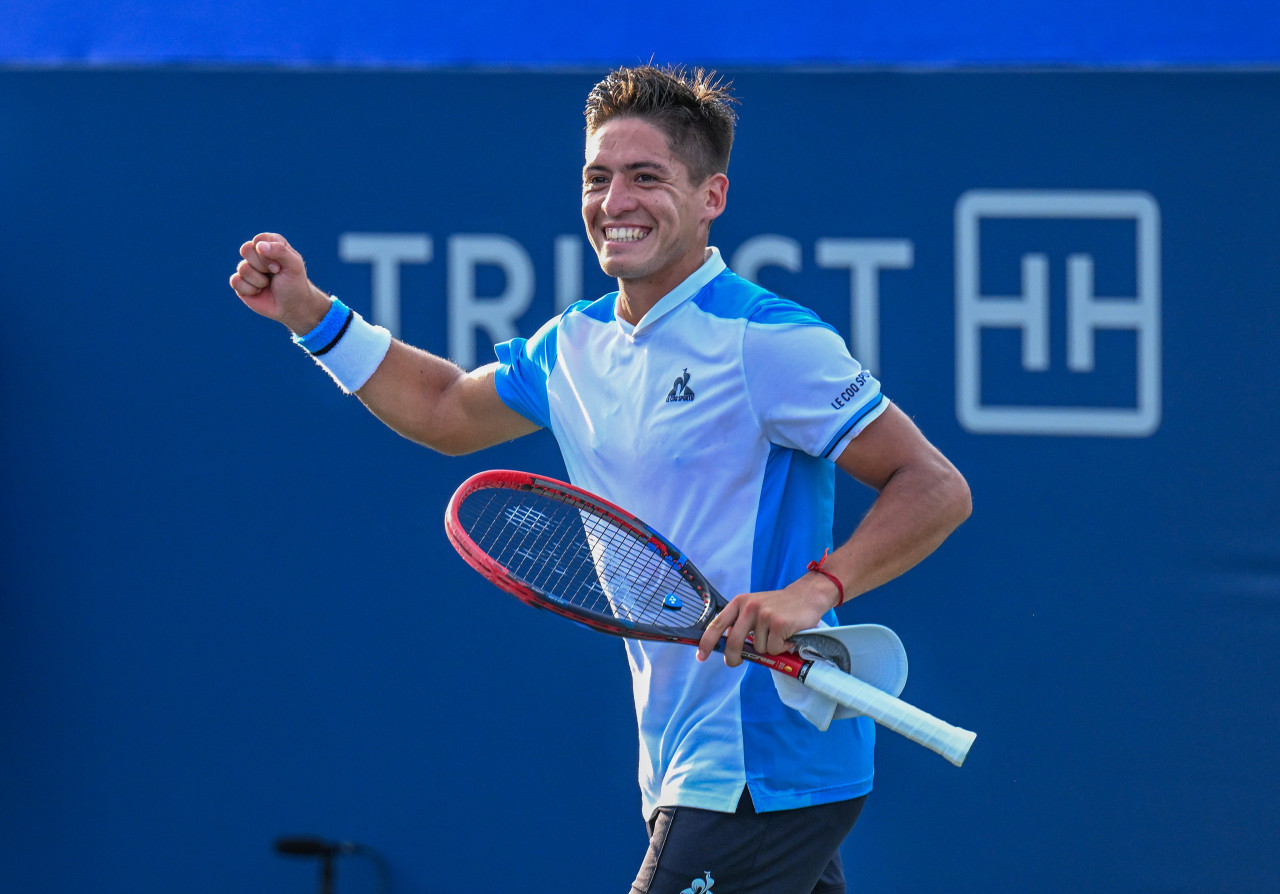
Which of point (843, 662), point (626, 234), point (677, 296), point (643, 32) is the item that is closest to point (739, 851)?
point (843, 662)

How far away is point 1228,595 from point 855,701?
6.18ft

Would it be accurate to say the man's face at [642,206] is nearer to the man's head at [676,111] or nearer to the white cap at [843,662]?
the man's head at [676,111]

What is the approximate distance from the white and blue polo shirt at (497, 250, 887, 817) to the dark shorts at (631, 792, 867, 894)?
3cm

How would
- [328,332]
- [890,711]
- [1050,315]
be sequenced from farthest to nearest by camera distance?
[1050,315] < [328,332] < [890,711]

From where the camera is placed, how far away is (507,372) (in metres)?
2.68

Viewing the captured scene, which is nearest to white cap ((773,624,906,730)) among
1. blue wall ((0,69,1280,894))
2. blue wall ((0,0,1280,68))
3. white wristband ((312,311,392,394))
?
white wristband ((312,311,392,394))

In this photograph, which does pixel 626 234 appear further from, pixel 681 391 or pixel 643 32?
pixel 643 32

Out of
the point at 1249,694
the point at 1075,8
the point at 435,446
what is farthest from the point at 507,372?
the point at 1249,694

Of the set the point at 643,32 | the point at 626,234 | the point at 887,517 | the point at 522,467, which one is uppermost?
the point at 643,32

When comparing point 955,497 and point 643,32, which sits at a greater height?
point 643,32

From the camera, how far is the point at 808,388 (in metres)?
2.20

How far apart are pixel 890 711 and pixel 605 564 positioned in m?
0.61

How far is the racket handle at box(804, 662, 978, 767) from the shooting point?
2.02 meters

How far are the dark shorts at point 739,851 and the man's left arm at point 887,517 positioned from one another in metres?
0.33
